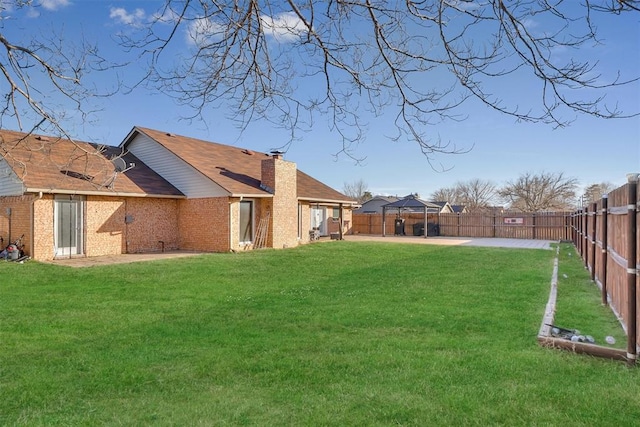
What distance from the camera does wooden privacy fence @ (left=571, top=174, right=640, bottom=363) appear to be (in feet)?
15.0

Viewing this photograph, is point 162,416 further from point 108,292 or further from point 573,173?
point 573,173

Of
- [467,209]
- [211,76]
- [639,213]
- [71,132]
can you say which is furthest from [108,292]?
[467,209]

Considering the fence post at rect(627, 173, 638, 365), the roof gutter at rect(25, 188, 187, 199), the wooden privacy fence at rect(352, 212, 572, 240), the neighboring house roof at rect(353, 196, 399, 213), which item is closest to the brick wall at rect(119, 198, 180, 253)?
the roof gutter at rect(25, 188, 187, 199)

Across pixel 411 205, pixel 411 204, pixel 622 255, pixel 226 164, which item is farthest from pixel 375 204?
pixel 622 255

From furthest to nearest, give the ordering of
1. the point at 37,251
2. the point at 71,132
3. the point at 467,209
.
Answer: the point at 467,209, the point at 37,251, the point at 71,132

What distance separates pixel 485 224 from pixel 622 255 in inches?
981

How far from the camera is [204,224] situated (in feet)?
59.5

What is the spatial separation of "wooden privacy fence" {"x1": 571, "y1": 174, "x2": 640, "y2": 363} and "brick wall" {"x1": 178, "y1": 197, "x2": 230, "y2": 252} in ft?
41.6

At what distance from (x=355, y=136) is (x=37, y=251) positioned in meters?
13.6

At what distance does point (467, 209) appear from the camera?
4509 centimetres

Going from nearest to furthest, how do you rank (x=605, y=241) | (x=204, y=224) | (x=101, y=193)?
(x=605, y=241)
(x=101, y=193)
(x=204, y=224)

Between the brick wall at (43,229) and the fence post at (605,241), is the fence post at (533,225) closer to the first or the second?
the fence post at (605,241)

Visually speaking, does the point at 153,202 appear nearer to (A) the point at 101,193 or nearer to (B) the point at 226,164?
(A) the point at 101,193

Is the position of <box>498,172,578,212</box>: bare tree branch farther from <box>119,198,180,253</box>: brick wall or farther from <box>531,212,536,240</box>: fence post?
<box>119,198,180,253</box>: brick wall
